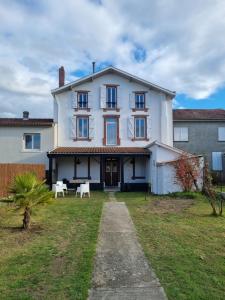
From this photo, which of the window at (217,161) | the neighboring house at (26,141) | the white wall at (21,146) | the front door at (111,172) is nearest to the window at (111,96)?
the front door at (111,172)

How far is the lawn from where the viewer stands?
5.16 metres

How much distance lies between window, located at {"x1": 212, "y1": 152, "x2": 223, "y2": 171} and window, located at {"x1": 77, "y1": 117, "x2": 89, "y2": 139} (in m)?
12.2

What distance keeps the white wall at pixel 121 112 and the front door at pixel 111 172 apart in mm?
1646

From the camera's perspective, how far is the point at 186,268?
6.09m

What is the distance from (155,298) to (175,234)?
14.6 ft

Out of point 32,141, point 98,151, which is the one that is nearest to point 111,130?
point 98,151

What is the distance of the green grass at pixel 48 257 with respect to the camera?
201 inches

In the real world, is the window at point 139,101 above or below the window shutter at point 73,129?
above

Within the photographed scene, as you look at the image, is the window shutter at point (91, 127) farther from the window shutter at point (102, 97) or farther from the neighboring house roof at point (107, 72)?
the neighboring house roof at point (107, 72)

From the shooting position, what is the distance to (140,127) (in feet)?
88.3

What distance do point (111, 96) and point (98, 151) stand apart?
532 centimetres

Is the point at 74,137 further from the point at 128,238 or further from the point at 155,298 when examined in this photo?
the point at 155,298

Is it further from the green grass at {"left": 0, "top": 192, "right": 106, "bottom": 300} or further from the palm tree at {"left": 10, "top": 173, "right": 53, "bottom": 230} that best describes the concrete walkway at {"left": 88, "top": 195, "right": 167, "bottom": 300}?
the palm tree at {"left": 10, "top": 173, "right": 53, "bottom": 230}

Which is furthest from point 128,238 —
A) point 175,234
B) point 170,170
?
point 170,170
